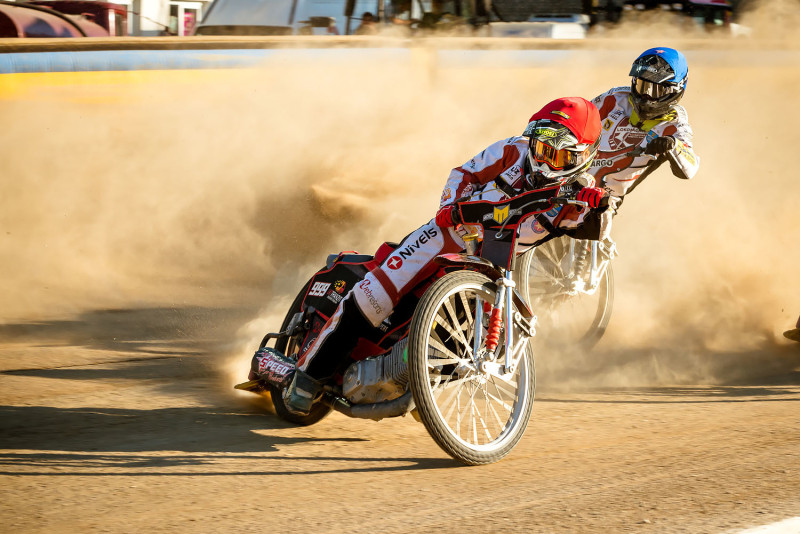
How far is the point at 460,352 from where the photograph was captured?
4.41 m

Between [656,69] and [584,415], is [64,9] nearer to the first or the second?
[656,69]

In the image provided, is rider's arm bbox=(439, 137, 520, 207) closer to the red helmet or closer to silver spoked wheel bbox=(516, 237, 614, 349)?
the red helmet

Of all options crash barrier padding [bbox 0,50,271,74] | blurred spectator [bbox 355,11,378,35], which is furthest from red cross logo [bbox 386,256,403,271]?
blurred spectator [bbox 355,11,378,35]

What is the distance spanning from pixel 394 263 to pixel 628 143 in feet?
10.3

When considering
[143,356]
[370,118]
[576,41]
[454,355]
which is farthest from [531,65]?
[454,355]

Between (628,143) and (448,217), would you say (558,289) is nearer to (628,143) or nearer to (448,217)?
(628,143)

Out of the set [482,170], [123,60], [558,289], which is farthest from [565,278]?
[123,60]

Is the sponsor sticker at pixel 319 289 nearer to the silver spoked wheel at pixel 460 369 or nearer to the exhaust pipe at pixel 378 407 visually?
the exhaust pipe at pixel 378 407

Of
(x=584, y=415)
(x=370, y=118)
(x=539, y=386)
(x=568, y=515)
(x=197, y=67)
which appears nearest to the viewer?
(x=568, y=515)

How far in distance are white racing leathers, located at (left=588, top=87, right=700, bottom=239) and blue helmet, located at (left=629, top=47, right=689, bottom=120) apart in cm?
14

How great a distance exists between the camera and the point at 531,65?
11336mm

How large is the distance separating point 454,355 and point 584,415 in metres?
1.30

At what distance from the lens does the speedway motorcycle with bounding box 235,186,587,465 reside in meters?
4.07

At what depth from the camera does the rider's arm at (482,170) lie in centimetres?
493
